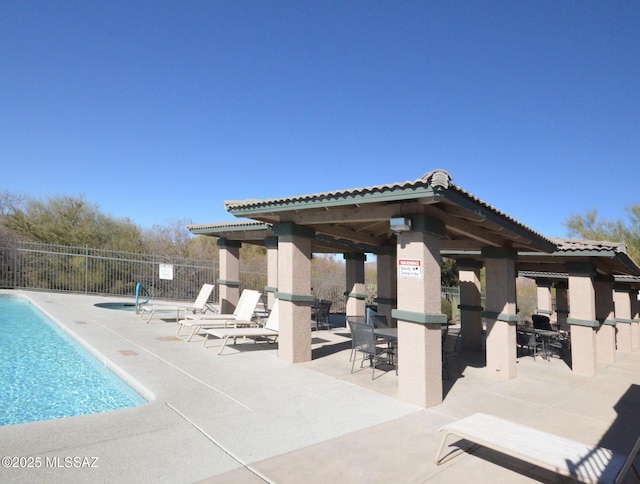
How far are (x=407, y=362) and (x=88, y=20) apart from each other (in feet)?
33.6

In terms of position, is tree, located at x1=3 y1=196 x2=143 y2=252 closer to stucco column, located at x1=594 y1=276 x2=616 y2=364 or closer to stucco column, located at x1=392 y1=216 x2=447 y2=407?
stucco column, located at x1=392 y1=216 x2=447 y2=407

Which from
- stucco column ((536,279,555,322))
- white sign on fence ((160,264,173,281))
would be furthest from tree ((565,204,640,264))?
white sign on fence ((160,264,173,281))

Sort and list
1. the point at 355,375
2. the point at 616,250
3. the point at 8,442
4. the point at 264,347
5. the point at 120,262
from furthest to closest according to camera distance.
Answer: the point at 120,262
the point at 264,347
the point at 616,250
the point at 355,375
the point at 8,442

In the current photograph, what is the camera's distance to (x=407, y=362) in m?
5.38

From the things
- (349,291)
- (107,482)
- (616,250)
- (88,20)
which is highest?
(88,20)

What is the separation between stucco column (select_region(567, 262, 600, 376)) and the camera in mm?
8273

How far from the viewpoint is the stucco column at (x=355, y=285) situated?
1237 centimetres

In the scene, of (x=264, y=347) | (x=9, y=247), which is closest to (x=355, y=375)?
(x=264, y=347)

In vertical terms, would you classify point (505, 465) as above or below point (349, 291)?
below

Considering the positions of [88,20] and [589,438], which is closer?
[589,438]

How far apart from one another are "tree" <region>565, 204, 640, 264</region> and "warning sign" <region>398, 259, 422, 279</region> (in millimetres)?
23139

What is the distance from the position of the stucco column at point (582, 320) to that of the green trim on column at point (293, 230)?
18.9 feet

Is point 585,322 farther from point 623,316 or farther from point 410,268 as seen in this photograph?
point 623,316

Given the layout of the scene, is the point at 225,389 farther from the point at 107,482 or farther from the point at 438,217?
the point at 438,217
